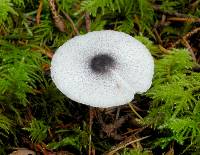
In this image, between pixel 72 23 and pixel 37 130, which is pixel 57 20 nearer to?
pixel 72 23

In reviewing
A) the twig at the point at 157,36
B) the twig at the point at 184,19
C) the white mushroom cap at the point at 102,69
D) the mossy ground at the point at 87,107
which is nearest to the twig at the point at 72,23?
the mossy ground at the point at 87,107

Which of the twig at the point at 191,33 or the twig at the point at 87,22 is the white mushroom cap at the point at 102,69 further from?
the twig at the point at 191,33

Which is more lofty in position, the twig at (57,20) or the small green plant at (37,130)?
the twig at (57,20)

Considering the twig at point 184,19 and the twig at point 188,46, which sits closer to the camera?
the twig at point 188,46

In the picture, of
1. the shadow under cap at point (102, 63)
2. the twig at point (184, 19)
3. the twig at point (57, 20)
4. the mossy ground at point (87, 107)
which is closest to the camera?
the shadow under cap at point (102, 63)

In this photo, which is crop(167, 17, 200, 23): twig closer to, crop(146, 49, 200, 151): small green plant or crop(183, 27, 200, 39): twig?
crop(183, 27, 200, 39): twig

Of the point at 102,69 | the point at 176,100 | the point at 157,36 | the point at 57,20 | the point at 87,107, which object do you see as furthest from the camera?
the point at 157,36

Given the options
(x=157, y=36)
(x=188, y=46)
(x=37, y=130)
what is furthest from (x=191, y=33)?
(x=37, y=130)

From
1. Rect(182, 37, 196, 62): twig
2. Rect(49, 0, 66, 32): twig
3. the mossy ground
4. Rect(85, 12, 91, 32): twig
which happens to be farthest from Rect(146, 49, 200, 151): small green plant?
Rect(49, 0, 66, 32): twig

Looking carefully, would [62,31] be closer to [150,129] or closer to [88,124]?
[88,124]
